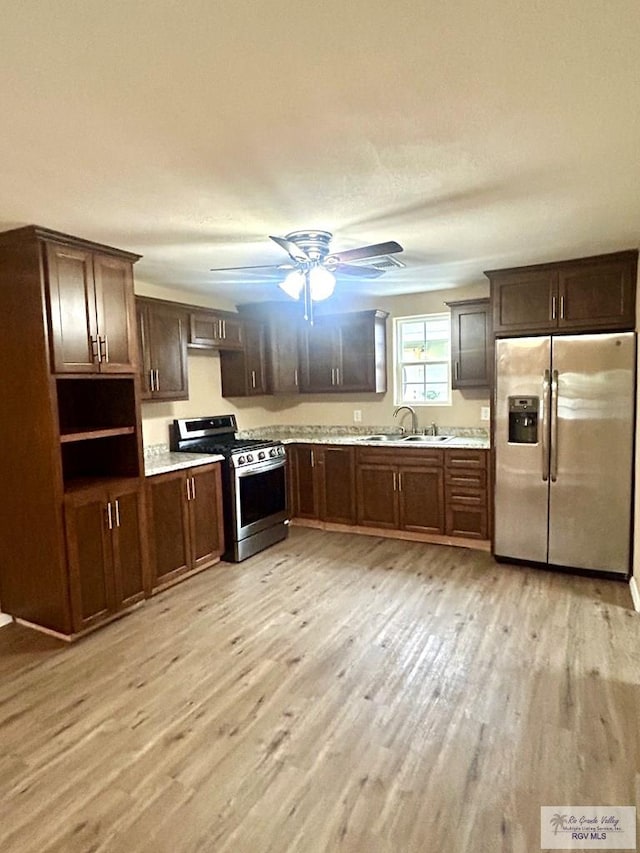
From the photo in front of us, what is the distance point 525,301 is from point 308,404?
2784 mm

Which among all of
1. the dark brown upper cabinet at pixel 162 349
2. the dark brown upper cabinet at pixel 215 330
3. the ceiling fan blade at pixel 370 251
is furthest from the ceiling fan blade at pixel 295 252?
the dark brown upper cabinet at pixel 215 330

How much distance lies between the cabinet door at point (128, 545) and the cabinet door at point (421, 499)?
7.92ft

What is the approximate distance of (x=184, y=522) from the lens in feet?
13.1

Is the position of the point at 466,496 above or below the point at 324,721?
above

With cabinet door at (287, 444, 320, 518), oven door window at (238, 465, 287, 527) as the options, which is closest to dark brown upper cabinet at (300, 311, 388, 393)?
cabinet door at (287, 444, 320, 518)

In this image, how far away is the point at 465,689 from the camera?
8.35 feet

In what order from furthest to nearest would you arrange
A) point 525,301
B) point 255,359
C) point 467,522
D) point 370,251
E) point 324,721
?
point 255,359, point 467,522, point 525,301, point 370,251, point 324,721

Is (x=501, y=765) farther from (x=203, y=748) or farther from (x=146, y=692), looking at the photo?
(x=146, y=692)

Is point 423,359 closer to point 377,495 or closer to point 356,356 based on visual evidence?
point 356,356

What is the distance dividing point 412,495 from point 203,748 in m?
3.05

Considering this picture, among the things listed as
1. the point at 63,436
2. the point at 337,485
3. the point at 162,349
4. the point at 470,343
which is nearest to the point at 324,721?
the point at 63,436

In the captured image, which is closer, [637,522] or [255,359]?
[637,522]

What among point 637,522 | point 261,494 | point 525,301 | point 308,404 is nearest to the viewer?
point 637,522

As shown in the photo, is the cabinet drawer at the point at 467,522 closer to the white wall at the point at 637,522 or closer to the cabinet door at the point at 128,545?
the white wall at the point at 637,522
